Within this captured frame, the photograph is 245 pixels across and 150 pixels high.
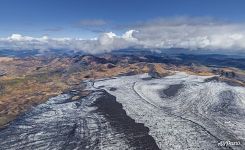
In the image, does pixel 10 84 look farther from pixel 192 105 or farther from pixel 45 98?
pixel 192 105

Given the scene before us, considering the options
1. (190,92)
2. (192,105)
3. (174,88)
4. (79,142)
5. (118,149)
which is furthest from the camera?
(174,88)

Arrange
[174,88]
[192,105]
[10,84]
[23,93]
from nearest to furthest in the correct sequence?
[192,105] < [174,88] < [23,93] < [10,84]

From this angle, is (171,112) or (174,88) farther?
(174,88)

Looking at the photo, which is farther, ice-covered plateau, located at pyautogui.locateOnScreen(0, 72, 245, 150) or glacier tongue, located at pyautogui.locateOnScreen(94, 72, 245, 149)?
glacier tongue, located at pyautogui.locateOnScreen(94, 72, 245, 149)

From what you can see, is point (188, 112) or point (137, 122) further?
point (188, 112)

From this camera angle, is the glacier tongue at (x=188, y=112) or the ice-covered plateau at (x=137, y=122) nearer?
the ice-covered plateau at (x=137, y=122)

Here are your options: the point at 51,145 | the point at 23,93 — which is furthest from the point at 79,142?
the point at 23,93

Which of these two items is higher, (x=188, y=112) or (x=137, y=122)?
(x=188, y=112)

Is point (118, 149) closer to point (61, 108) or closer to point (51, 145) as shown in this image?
point (51, 145)

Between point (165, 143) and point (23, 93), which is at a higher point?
point (165, 143)
